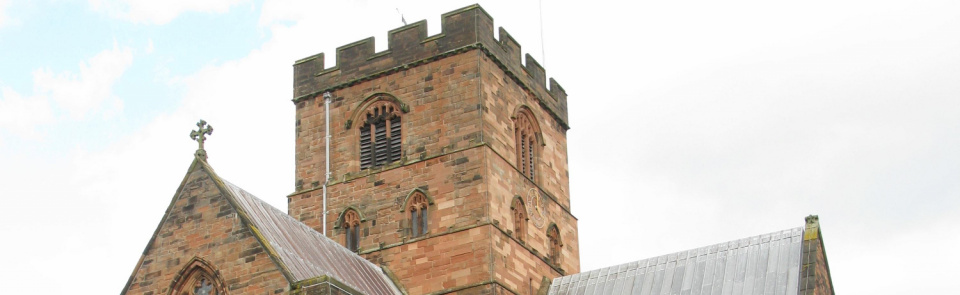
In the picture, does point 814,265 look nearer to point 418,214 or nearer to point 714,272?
point 714,272

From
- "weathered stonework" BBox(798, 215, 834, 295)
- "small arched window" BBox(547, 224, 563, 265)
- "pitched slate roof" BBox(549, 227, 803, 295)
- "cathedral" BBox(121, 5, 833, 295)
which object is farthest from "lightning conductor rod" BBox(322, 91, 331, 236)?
"weathered stonework" BBox(798, 215, 834, 295)

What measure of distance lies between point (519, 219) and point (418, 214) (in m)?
2.73

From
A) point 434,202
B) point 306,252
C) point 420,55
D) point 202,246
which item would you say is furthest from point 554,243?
point 202,246

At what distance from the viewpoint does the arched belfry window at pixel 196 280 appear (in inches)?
1314

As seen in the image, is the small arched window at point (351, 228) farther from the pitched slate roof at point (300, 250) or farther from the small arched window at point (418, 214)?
the pitched slate roof at point (300, 250)

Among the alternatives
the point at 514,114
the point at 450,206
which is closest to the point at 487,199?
the point at 450,206

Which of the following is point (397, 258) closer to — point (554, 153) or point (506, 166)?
point (506, 166)

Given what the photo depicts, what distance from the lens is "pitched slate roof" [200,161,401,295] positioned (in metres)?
33.1

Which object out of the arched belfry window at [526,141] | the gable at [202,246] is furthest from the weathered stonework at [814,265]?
the gable at [202,246]

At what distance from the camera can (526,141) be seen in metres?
42.6

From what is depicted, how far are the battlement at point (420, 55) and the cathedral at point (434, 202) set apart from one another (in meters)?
0.04

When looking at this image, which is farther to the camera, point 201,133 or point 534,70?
point 534,70

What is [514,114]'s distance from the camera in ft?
137

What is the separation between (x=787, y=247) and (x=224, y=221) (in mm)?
13607
